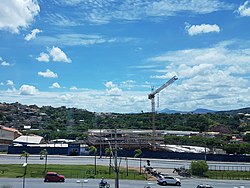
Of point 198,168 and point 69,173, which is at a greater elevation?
point 198,168

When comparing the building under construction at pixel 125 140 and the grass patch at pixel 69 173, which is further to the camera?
the building under construction at pixel 125 140

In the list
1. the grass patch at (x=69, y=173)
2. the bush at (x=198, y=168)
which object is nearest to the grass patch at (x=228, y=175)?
the bush at (x=198, y=168)

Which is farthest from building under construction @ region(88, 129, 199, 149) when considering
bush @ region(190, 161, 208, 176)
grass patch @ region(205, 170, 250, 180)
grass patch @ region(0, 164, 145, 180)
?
bush @ region(190, 161, 208, 176)

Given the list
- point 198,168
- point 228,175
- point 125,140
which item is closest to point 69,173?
point 198,168

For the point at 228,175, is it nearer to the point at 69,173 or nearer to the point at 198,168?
the point at 198,168

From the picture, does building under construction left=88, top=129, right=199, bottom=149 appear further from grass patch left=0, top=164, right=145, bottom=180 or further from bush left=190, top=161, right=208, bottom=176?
bush left=190, top=161, right=208, bottom=176

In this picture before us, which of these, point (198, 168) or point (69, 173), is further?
point (198, 168)

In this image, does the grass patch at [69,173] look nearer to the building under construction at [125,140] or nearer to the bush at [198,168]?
the bush at [198,168]

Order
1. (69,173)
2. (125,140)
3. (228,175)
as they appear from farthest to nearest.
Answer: (125,140)
(228,175)
(69,173)

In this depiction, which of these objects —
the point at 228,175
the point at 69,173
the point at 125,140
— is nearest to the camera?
the point at 69,173

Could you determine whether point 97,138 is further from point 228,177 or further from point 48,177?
point 48,177

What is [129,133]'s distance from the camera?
110 metres

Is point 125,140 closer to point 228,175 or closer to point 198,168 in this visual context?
point 228,175

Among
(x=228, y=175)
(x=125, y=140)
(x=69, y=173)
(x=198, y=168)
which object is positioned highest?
(x=125, y=140)
